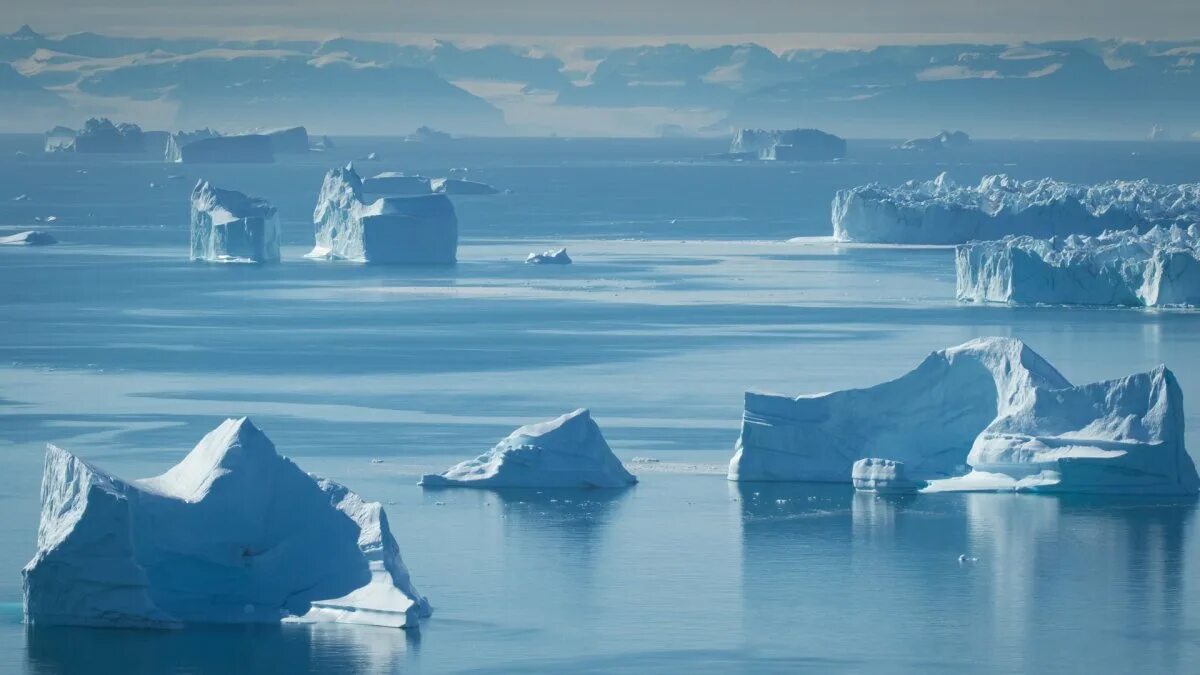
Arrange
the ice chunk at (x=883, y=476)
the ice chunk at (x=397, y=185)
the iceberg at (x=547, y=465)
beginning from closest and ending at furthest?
the ice chunk at (x=883, y=476) < the iceberg at (x=547, y=465) < the ice chunk at (x=397, y=185)

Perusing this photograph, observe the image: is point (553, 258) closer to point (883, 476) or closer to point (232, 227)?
point (232, 227)

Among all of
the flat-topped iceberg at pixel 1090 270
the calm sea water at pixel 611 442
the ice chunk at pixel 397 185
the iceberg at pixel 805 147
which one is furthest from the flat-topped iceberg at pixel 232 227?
the iceberg at pixel 805 147

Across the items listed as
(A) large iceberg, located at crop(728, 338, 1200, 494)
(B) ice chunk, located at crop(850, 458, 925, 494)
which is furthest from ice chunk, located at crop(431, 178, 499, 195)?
(B) ice chunk, located at crop(850, 458, 925, 494)

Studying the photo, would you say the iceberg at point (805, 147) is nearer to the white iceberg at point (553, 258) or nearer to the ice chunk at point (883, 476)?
the white iceberg at point (553, 258)

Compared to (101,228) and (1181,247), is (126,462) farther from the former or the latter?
(101,228)

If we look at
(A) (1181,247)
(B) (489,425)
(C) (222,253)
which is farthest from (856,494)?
(C) (222,253)

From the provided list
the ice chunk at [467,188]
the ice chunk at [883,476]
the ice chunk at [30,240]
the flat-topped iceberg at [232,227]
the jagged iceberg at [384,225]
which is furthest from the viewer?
the ice chunk at [467,188]

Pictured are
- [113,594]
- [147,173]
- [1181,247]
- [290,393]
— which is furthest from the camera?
[147,173]
